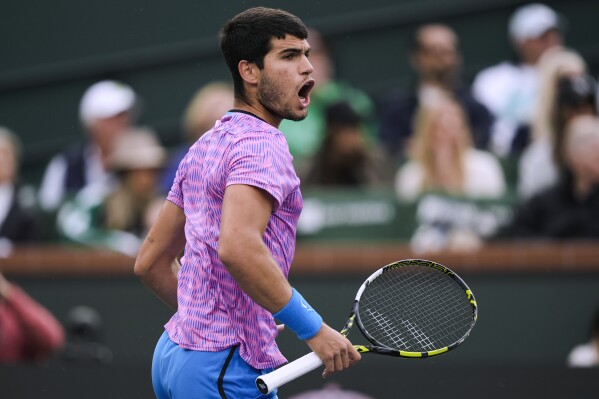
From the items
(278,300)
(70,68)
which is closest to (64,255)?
(70,68)

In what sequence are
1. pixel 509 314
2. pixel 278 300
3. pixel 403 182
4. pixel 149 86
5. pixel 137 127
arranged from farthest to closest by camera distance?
1. pixel 149 86
2. pixel 137 127
3. pixel 403 182
4. pixel 509 314
5. pixel 278 300

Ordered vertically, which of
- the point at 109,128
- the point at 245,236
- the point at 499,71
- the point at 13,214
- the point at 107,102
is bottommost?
the point at 13,214

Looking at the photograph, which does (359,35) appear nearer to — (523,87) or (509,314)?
(523,87)

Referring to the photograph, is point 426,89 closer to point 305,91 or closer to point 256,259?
point 305,91

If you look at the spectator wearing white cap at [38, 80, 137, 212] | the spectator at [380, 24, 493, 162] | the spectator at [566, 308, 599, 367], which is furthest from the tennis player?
the spectator wearing white cap at [38, 80, 137, 212]

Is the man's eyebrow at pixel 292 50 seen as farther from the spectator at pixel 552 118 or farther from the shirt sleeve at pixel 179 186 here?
the spectator at pixel 552 118

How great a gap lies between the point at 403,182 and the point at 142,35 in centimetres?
308

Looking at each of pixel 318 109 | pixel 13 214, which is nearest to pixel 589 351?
pixel 318 109

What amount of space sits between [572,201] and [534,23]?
1900mm

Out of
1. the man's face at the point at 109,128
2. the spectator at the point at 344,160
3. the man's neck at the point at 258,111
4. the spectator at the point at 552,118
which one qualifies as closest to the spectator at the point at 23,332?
the spectator at the point at 344,160

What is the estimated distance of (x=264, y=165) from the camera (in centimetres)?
333

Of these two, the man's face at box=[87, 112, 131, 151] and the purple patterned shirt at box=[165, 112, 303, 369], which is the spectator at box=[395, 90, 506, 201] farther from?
the purple patterned shirt at box=[165, 112, 303, 369]

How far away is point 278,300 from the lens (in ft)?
10.9

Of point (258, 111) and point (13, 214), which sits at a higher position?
point (258, 111)
